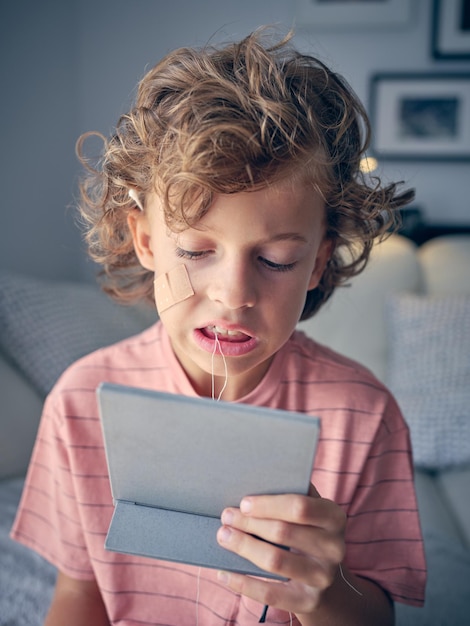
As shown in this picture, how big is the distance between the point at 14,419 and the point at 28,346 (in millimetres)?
198

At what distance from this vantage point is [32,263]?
8.38 feet

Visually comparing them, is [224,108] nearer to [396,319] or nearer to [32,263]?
[396,319]

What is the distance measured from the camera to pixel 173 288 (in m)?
0.76

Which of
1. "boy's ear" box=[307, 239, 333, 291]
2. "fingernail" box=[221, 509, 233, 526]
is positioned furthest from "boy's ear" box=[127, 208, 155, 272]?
"fingernail" box=[221, 509, 233, 526]

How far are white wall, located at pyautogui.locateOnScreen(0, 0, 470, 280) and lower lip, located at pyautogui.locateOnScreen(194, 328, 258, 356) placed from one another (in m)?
1.76

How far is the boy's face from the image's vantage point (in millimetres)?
697

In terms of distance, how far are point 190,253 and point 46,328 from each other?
99 centimetres

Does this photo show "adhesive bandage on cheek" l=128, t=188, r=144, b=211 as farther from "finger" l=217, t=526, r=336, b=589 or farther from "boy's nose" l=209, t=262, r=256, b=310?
"finger" l=217, t=526, r=336, b=589

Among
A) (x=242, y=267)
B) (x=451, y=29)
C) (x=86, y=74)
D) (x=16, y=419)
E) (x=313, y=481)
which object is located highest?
(x=451, y=29)

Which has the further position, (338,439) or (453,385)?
(453,385)

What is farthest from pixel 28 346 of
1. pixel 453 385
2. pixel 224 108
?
pixel 453 385

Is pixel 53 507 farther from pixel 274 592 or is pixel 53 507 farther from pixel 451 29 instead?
pixel 451 29

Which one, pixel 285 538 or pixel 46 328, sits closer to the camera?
pixel 285 538

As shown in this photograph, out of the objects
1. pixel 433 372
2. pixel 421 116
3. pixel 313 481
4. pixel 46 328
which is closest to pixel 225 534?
pixel 313 481
